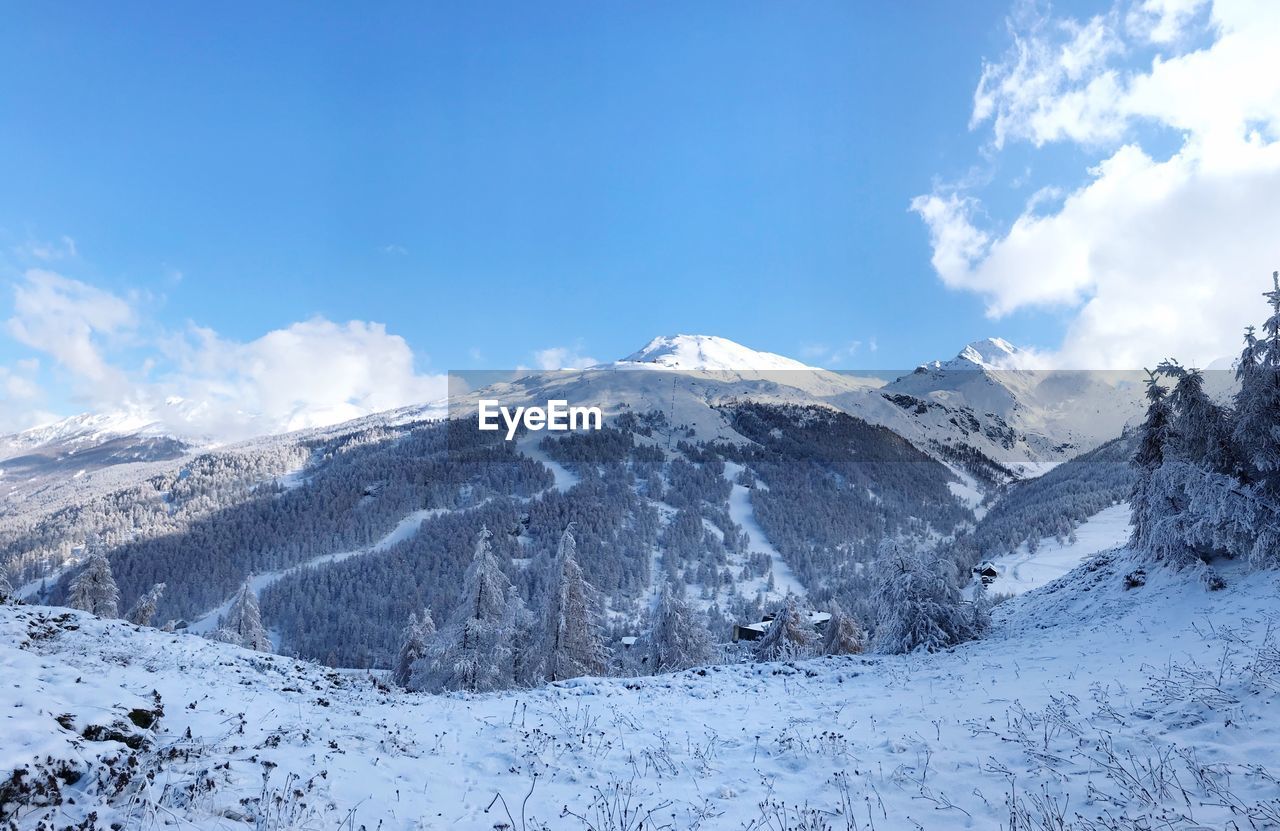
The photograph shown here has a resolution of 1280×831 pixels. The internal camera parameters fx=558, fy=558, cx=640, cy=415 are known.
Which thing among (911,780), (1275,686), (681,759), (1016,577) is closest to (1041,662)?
(1275,686)

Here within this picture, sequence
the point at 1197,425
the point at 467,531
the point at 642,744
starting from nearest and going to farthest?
the point at 642,744
the point at 1197,425
the point at 467,531

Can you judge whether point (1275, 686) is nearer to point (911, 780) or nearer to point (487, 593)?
point (911, 780)

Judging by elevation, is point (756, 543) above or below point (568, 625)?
below

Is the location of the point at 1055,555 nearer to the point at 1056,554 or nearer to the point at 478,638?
the point at 1056,554

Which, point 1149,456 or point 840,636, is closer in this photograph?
point 1149,456

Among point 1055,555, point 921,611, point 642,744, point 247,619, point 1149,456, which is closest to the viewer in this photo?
point 642,744

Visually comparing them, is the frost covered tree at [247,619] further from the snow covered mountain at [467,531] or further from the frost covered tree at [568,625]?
the snow covered mountain at [467,531]

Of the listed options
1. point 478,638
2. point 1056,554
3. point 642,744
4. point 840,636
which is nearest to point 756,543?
point 1056,554
